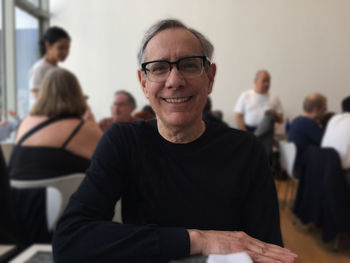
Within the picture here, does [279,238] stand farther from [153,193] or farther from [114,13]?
[114,13]

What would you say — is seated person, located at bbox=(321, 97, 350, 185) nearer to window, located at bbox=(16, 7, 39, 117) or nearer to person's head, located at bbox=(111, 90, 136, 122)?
person's head, located at bbox=(111, 90, 136, 122)

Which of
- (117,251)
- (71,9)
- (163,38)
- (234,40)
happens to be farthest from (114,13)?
(117,251)

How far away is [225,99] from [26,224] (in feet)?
14.7

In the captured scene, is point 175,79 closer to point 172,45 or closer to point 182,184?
point 172,45

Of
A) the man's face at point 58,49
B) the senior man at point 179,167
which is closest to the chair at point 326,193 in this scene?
the senior man at point 179,167

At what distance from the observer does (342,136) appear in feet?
8.46

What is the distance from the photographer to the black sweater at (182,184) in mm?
936

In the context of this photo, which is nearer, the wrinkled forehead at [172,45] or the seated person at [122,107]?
the wrinkled forehead at [172,45]

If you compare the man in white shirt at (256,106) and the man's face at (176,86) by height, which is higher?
the man's face at (176,86)

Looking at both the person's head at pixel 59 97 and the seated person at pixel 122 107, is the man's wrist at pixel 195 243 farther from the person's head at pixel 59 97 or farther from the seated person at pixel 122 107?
the seated person at pixel 122 107

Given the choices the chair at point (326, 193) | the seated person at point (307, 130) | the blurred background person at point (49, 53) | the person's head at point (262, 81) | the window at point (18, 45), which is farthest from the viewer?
the window at point (18, 45)

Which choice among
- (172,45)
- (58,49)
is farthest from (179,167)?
(58,49)

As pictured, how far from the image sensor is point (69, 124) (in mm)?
1771

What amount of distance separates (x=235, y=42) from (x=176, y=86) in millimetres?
4969
